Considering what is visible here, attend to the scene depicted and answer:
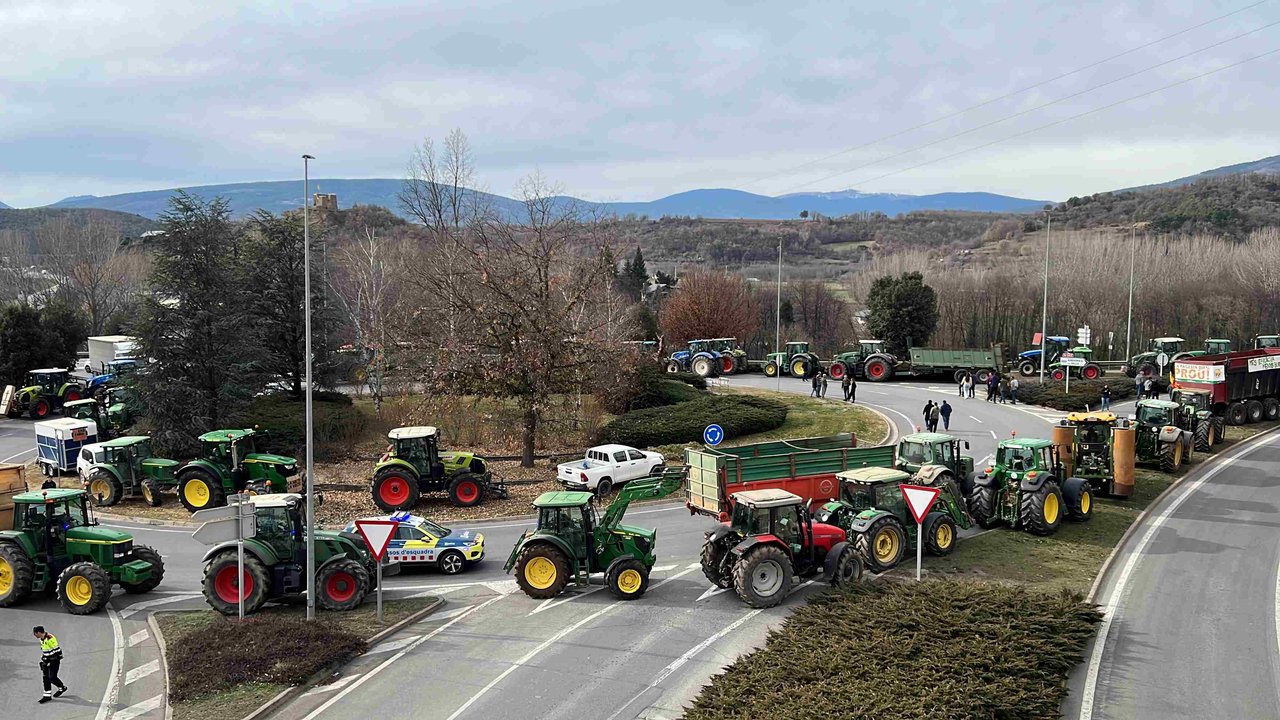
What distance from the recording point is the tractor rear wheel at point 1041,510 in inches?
801

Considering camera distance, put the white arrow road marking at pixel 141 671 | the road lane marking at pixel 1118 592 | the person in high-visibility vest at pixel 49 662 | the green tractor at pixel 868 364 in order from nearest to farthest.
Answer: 1. the road lane marking at pixel 1118 592
2. the person in high-visibility vest at pixel 49 662
3. the white arrow road marking at pixel 141 671
4. the green tractor at pixel 868 364

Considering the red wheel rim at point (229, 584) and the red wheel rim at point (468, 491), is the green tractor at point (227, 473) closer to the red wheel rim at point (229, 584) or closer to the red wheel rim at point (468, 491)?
the red wheel rim at point (468, 491)

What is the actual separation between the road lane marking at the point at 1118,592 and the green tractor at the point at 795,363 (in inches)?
954

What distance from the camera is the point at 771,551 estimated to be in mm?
16062

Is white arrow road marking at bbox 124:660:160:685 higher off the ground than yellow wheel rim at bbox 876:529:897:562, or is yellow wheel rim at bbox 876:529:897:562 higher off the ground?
yellow wheel rim at bbox 876:529:897:562

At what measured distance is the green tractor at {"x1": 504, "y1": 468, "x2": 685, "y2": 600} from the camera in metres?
16.8

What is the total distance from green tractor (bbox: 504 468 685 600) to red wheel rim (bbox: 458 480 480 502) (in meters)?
8.49

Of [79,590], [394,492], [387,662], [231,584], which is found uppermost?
[394,492]

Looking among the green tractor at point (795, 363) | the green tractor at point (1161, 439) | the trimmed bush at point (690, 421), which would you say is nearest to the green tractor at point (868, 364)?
the green tractor at point (795, 363)

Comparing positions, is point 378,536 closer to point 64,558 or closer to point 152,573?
point 152,573

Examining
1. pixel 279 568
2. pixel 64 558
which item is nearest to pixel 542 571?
pixel 279 568

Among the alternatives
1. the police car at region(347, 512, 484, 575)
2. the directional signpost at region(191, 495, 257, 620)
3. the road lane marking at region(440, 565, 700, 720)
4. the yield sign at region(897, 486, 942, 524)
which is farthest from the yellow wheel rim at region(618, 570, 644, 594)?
the directional signpost at region(191, 495, 257, 620)

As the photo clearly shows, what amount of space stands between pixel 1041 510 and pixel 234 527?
16693 millimetres

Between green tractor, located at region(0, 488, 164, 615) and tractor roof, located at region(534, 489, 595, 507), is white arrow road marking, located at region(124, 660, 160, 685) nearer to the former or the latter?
green tractor, located at region(0, 488, 164, 615)
